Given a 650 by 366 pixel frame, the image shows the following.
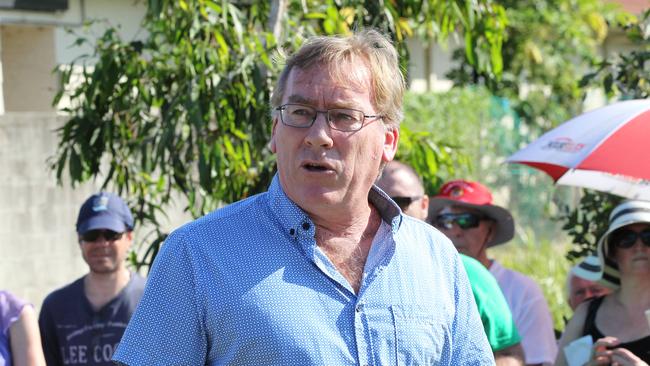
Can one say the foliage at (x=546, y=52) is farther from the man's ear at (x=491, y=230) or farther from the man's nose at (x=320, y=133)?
the man's nose at (x=320, y=133)

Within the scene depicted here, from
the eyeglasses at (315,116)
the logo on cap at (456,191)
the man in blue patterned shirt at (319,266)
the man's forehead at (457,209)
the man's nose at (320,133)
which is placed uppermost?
the eyeglasses at (315,116)

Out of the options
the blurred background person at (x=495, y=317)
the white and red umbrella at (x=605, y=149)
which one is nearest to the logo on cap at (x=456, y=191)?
the white and red umbrella at (x=605, y=149)

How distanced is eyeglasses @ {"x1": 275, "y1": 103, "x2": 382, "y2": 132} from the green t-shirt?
1.73m

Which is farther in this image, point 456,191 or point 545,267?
point 545,267

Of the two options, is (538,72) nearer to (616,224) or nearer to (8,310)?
(616,224)

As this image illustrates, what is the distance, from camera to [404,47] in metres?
6.19

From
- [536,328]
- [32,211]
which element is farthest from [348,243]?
[32,211]

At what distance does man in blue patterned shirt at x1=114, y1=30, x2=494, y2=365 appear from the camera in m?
2.67

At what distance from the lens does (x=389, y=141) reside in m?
3.08

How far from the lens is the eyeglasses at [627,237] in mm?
4887

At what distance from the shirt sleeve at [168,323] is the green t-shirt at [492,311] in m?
1.97

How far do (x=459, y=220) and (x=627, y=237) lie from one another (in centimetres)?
124

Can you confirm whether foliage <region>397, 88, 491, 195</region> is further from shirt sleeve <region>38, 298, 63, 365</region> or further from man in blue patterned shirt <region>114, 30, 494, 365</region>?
man in blue patterned shirt <region>114, 30, 494, 365</region>

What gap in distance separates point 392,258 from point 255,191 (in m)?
2.86
